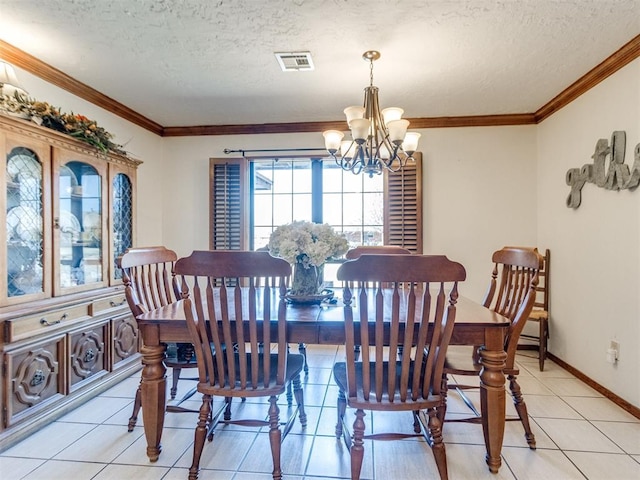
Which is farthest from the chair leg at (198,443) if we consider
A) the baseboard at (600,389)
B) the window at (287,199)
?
the baseboard at (600,389)

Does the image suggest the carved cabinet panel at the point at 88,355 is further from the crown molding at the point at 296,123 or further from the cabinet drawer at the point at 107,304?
the crown molding at the point at 296,123

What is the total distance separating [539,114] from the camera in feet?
11.6

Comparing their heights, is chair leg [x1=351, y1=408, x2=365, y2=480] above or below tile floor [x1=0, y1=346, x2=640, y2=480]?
above

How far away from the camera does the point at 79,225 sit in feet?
8.58

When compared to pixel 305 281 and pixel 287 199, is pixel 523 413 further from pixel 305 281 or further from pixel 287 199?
pixel 287 199

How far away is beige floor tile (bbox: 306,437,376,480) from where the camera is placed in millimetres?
1778

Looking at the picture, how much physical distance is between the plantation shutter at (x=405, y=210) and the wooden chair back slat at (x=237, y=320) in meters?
2.24

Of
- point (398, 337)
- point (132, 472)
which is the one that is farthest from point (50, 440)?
point (398, 337)

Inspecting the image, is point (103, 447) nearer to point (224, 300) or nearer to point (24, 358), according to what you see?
point (24, 358)

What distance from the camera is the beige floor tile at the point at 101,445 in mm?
1924

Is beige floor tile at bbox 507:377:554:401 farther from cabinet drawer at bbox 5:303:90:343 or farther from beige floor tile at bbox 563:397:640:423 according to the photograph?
cabinet drawer at bbox 5:303:90:343

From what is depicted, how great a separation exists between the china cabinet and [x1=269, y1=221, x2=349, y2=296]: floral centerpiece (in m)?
1.47

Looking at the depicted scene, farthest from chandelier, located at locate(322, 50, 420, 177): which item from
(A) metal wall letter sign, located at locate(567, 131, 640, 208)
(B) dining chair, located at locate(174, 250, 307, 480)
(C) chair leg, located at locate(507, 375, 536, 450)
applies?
(C) chair leg, located at locate(507, 375, 536, 450)

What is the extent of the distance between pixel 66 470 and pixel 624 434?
121 inches
